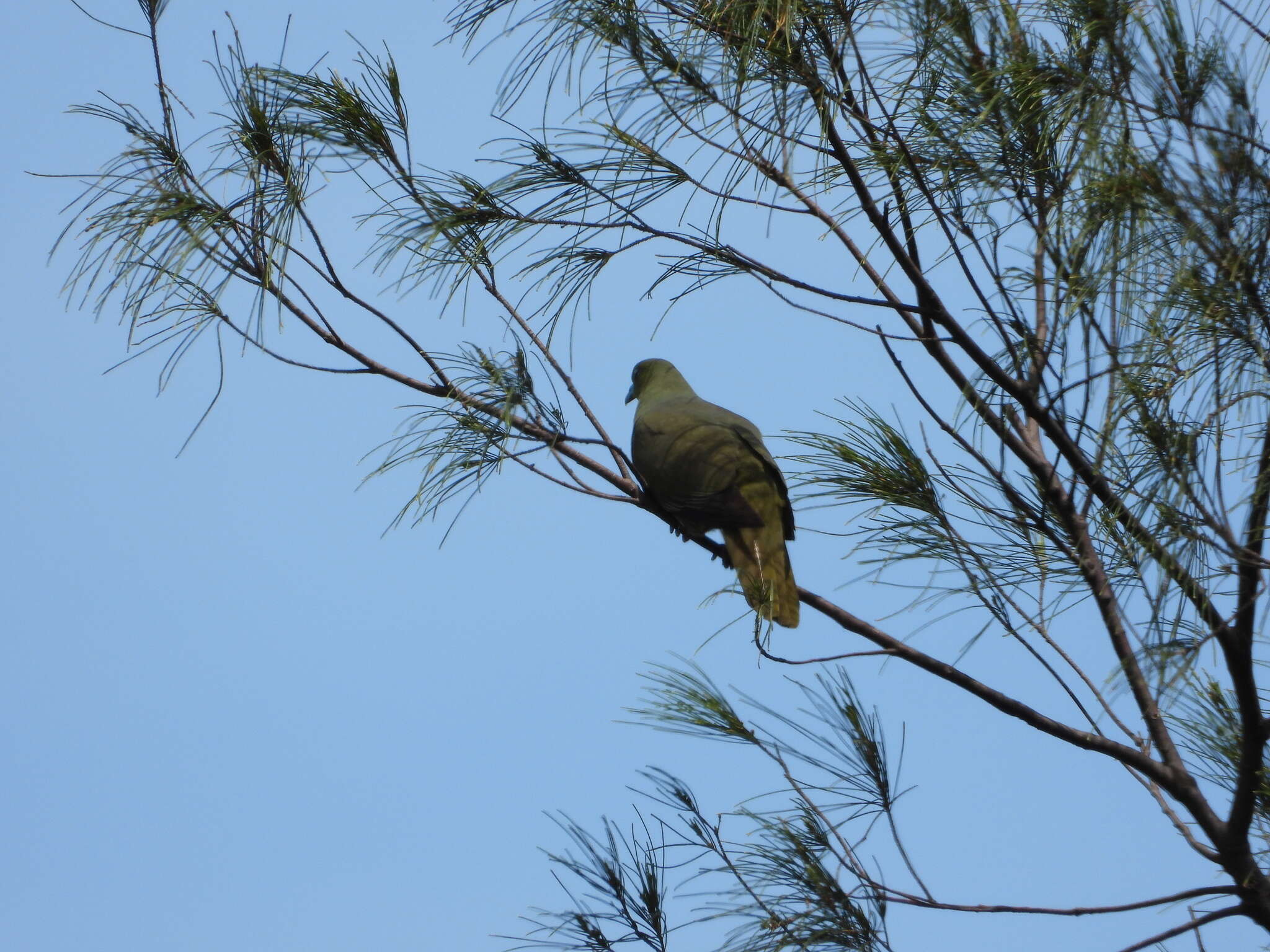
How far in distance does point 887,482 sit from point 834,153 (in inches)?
23.9

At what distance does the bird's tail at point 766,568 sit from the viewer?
2549mm

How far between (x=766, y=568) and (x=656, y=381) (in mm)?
1501

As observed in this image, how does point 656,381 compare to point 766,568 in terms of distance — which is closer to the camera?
point 766,568

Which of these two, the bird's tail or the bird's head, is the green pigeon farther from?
the bird's head

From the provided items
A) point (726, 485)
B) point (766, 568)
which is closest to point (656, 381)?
point (726, 485)

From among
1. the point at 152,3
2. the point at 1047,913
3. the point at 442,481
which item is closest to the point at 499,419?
the point at 442,481

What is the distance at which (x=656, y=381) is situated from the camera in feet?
13.2

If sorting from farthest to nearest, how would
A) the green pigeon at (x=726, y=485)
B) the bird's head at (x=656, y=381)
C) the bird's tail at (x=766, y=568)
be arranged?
the bird's head at (x=656, y=381), the green pigeon at (x=726, y=485), the bird's tail at (x=766, y=568)

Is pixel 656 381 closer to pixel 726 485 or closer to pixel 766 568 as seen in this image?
pixel 726 485

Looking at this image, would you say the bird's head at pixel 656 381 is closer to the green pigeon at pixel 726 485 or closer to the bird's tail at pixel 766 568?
the green pigeon at pixel 726 485

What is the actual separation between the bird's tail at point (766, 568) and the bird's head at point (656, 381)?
1051 mm

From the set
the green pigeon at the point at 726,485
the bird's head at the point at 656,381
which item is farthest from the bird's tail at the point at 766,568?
the bird's head at the point at 656,381

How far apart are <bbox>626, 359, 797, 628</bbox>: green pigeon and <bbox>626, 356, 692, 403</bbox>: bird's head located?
343 mm

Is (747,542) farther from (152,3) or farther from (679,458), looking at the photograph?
(152,3)
